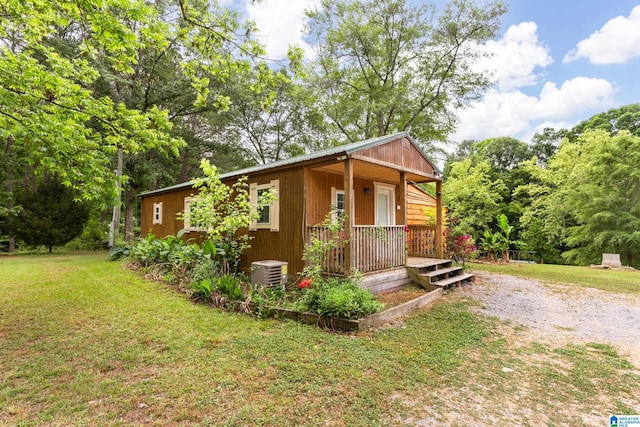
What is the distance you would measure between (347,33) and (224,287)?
17514mm

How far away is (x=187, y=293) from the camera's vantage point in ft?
20.3

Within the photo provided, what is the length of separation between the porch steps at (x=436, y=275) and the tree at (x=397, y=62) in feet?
38.8

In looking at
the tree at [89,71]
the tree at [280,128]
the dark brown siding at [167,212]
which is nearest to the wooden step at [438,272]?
the tree at [89,71]

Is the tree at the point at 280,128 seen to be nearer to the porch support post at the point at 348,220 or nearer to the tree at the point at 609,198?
the porch support post at the point at 348,220

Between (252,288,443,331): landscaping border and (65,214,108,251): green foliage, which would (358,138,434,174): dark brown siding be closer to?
(252,288,443,331): landscaping border

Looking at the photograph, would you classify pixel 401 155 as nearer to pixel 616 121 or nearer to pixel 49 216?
pixel 49 216

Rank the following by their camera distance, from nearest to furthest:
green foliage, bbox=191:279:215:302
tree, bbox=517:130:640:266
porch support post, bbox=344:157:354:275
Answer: green foliage, bbox=191:279:215:302
porch support post, bbox=344:157:354:275
tree, bbox=517:130:640:266

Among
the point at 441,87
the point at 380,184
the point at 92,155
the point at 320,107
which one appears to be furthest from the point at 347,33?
the point at 92,155

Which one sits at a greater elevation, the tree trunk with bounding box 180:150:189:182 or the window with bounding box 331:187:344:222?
the tree trunk with bounding box 180:150:189:182

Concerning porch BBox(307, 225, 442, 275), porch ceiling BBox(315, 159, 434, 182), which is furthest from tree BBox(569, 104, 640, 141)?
porch BBox(307, 225, 442, 275)

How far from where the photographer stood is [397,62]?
18641mm

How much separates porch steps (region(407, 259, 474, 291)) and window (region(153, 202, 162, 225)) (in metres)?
10.8

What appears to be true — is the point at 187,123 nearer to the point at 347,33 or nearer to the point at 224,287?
the point at 347,33

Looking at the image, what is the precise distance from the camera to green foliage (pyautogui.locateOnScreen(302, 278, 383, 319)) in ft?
14.8
